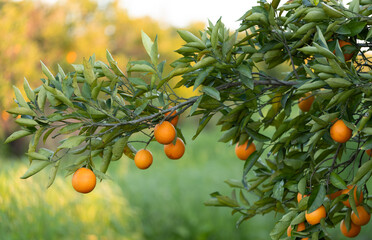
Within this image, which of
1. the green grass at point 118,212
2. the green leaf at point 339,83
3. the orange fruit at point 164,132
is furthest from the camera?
the green grass at point 118,212

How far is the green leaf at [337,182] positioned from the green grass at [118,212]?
158 cm

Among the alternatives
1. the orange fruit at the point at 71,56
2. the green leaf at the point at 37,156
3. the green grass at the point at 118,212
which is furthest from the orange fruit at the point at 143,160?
the orange fruit at the point at 71,56

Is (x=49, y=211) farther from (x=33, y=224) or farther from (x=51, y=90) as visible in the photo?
(x=51, y=90)

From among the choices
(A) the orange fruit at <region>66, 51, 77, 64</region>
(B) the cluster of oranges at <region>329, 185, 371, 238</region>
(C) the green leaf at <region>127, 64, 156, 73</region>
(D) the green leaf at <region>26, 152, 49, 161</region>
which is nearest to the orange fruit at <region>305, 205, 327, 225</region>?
(B) the cluster of oranges at <region>329, 185, 371, 238</region>

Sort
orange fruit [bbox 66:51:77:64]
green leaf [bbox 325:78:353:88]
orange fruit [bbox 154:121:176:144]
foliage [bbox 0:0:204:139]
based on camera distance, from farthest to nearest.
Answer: orange fruit [bbox 66:51:77:64]
foliage [bbox 0:0:204:139]
orange fruit [bbox 154:121:176:144]
green leaf [bbox 325:78:353:88]

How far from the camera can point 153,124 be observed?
3.28 feet

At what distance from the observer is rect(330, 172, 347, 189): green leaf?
0.96 meters

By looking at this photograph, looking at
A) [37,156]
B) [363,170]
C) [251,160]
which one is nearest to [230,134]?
[251,160]

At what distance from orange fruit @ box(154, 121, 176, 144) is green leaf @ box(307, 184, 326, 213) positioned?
33 centimetres

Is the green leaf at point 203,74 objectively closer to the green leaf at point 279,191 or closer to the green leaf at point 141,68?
the green leaf at point 141,68

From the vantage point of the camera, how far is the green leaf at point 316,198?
3.10 ft

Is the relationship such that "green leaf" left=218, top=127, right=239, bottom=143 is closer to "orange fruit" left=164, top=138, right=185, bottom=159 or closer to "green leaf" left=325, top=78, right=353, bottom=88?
"orange fruit" left=164, top=138, right=185, bottom=159

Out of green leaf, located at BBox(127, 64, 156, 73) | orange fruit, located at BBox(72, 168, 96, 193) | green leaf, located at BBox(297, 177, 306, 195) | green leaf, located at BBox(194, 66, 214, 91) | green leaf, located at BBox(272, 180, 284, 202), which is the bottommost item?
green leaf, located at BBox(272, 180, 284, 202)

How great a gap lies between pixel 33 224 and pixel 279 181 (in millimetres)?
1929
